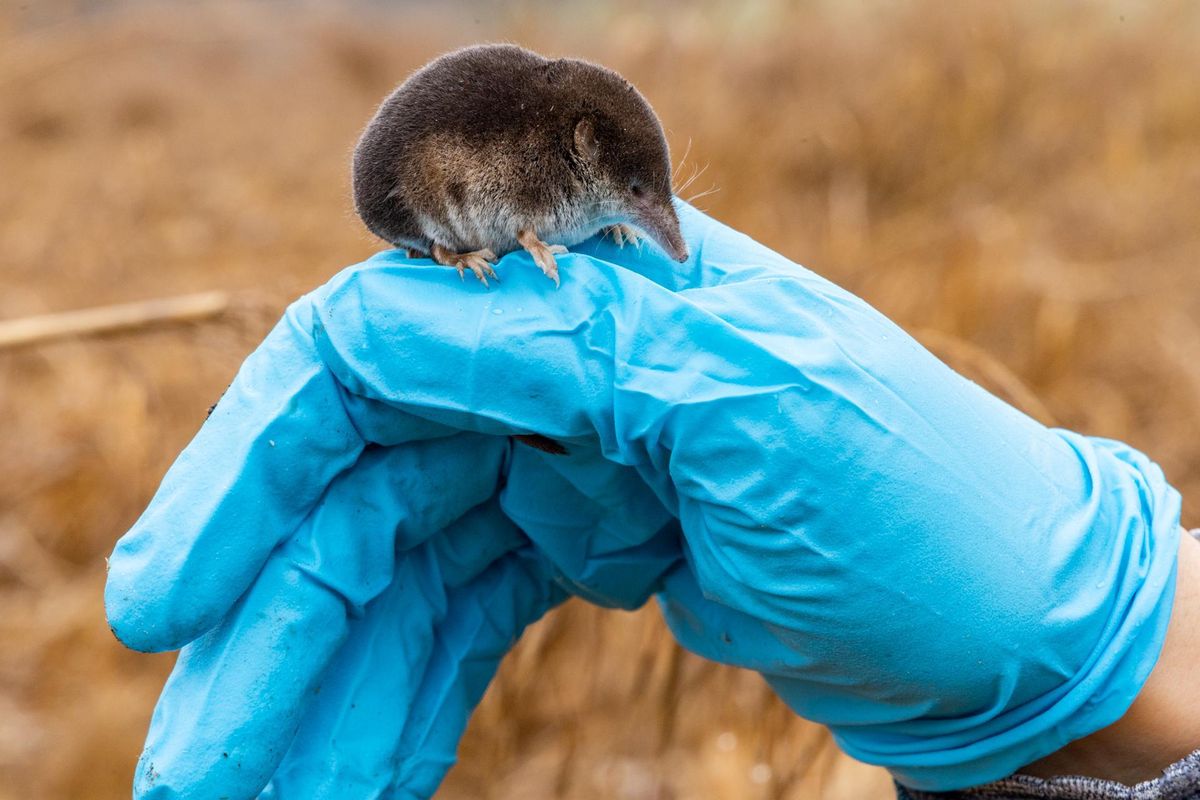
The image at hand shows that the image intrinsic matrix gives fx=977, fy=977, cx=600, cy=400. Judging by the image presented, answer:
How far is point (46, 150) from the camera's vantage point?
911cm

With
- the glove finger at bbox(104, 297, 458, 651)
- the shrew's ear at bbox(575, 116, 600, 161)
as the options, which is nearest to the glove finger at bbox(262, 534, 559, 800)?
the glove finger at bbox(104, 297, 458, 651)

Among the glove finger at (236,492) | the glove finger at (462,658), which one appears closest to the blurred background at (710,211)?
the glove finger at (236,492)

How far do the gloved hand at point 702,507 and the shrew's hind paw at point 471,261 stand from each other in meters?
0.04

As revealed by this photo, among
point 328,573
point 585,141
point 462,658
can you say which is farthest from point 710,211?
point 328,573

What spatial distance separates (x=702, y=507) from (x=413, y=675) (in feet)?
2.49

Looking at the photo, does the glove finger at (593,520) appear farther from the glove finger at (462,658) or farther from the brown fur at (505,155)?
the brown fur at (505,155)

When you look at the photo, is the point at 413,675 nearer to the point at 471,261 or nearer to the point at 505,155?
the point at 471,261

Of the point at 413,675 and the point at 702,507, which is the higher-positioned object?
the point at 702,507

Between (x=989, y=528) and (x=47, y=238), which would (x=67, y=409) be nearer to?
(x=47, y=238)

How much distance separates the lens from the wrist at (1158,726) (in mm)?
1705

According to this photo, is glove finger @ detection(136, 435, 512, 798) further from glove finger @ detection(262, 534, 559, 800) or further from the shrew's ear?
the shrew's ear

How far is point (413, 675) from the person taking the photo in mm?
2055

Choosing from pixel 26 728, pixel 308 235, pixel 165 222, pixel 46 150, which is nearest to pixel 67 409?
pixel 26 728

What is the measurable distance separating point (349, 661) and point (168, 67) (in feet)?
35.5
